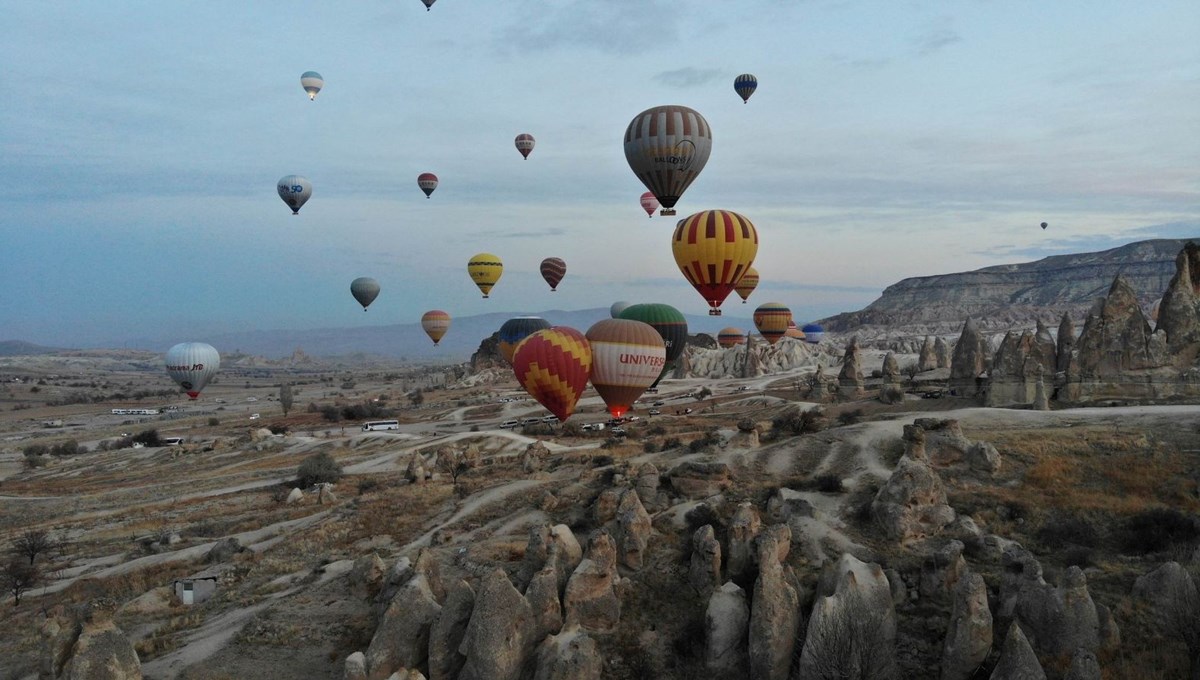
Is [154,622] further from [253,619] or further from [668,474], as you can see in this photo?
[668,474]

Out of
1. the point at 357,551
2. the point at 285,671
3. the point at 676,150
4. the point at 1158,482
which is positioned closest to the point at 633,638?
the point at 285,671

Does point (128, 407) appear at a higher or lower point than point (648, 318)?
lower

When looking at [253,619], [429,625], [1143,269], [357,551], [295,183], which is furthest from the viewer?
[1143,269]

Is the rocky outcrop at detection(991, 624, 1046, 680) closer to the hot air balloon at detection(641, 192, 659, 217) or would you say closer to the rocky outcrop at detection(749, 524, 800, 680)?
the rocky outcrop at detection(749, 524, 800, 680)

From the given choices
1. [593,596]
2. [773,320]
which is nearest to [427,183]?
[773,320]

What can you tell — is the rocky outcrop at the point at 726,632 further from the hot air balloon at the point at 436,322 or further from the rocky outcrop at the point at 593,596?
the hot air balloon at the point at 436,322
